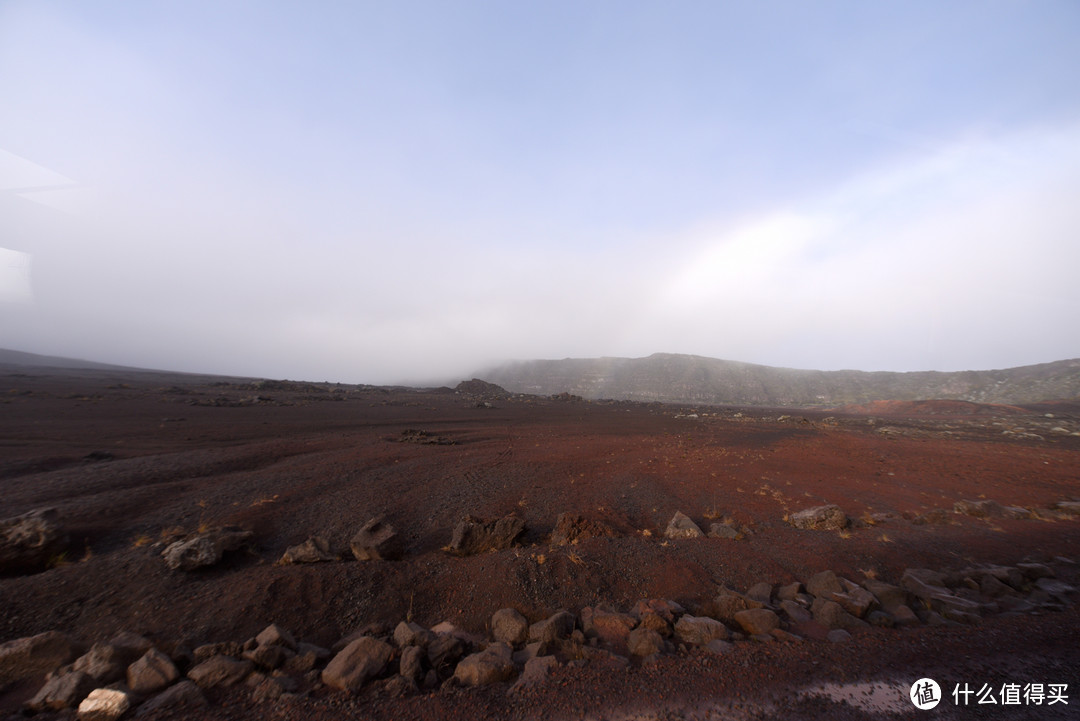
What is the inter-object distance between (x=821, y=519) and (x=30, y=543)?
15.0 meters

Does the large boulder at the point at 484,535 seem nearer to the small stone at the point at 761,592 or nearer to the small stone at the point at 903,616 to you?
the small stone at the point at 761,592

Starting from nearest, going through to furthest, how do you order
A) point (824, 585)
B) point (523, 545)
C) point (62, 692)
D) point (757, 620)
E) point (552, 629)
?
point (62, 692), point (552, 629), point (757, 620), point (824, 585), point (523, 545)

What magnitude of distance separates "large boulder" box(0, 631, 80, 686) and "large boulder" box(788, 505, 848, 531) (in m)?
12.5

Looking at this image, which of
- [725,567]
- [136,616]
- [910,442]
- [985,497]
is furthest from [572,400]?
[136,616]

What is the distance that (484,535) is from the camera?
26.8ft

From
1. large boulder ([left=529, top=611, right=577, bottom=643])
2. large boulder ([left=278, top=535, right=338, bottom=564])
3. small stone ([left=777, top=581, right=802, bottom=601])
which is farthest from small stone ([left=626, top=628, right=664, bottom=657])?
large boulder ([left=278, top=535, right=338, bottom=564])

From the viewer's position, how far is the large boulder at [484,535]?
7891 millimetres

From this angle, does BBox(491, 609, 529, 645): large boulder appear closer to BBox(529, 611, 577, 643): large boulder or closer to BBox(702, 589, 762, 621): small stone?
BBox(529, 611, 577, 643): large boulder

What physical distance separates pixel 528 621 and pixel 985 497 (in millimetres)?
15210

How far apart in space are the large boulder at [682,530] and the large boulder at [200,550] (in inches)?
323

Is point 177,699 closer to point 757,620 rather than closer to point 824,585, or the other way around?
point 757,620

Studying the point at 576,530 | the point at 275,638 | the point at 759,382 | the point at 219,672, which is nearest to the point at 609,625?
the point at 576,530

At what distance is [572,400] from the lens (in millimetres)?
51094

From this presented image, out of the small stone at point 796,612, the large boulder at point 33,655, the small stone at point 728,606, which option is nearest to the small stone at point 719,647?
the small stone at point 728,606
